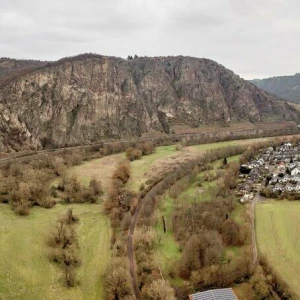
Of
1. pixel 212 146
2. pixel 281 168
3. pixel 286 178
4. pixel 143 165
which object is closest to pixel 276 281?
pixel 286 178

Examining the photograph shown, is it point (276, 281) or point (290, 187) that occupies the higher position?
point (290, 187)

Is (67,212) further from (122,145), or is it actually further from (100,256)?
(122,145)

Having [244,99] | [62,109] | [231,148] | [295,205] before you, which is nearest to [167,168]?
[231,148]

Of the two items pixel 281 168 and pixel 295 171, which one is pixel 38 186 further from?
pixel 281 168

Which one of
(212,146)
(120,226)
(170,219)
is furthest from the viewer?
(212,146)

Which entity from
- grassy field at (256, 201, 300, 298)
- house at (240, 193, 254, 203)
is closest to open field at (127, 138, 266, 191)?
house at (240, 193, 254, 203)

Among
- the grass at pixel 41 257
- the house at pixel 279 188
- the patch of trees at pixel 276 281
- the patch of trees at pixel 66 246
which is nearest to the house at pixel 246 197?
the house at pixel 279 188

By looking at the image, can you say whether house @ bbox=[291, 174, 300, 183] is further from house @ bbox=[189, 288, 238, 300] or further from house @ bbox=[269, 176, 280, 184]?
house @ bbox=[189, 288, 238, 300]
